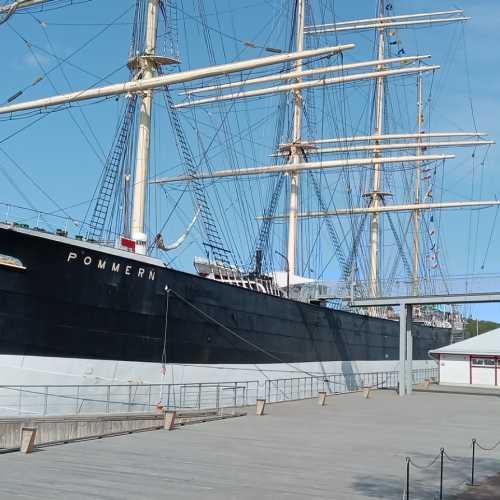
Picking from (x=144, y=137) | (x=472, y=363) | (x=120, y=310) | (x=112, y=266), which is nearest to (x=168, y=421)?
(x=120, y=310)

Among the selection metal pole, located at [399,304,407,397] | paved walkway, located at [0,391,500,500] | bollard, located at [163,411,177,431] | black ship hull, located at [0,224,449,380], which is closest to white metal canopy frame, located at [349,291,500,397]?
metal pole, located at [399,304,407,397]

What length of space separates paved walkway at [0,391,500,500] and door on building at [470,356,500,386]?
15911mm

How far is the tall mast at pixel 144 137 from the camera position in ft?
68.3

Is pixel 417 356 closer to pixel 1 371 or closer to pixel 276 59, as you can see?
pixel 276 59

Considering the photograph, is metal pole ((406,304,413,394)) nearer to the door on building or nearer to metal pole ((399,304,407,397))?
metal pole ((399,304,407,397))

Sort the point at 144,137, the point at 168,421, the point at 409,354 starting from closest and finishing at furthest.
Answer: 1. the point at 168,421
2. the point at 144,137
3. the point at 409,354

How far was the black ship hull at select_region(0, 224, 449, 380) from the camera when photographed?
16.3 metres

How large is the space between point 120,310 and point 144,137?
19.8ft

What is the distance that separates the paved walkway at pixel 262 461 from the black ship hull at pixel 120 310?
3537 millimetres

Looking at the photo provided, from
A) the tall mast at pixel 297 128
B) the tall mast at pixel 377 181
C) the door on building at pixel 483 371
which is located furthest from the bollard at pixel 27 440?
the tall mast at pixel 377 181

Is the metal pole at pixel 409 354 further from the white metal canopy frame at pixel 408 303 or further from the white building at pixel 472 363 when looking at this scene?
the white building at pixel 472 363

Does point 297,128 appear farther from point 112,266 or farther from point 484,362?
point 112,266

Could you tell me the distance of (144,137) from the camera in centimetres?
2134

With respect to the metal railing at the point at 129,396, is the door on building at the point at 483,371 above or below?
above
